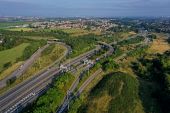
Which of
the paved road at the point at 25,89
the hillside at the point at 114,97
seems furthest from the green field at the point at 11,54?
the hillside at the point at 114,97

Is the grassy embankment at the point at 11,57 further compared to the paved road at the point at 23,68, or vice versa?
the grassy embankment at the point at 11,57

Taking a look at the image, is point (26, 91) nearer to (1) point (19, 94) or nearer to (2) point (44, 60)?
(1) point (19, 94)

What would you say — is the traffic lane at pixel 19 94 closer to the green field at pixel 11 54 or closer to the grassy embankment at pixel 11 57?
the grassy embankment at pixel 11 57

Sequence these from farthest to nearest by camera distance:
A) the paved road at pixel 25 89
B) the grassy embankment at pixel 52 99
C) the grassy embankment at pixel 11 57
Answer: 1. the grassy embankment at pixel 11 57
2. the paved road at pixel 25 89
3. the grassy embankment at pixel 52 99

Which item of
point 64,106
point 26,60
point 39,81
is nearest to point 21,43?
point 26,60

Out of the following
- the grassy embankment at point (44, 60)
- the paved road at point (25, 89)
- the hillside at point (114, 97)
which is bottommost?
the grassy embankment at point (44, 60)

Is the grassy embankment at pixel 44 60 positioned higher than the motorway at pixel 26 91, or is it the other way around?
the motorway at pixel 26 91

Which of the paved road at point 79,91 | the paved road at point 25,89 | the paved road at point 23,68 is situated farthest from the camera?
the paved road at point 23,68

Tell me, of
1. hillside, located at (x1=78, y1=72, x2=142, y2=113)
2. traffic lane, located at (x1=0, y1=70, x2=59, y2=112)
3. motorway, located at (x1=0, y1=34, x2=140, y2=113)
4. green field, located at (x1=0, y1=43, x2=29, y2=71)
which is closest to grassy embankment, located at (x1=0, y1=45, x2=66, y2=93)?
motorway, located at (x1=0, y1=34, x2=140, y2=113)
